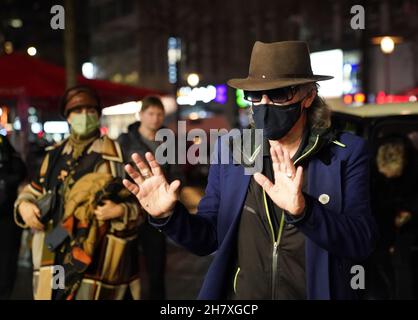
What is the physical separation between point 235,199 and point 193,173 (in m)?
22.6

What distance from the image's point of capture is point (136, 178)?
315 cm

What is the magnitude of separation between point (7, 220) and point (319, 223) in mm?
4447

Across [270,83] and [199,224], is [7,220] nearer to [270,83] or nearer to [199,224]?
[199,224]

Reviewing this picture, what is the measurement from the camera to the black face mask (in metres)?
3.15

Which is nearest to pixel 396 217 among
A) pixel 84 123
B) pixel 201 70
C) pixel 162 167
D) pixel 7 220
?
pixel 162 167

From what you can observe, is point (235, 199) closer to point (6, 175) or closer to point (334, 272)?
point (334, 272)

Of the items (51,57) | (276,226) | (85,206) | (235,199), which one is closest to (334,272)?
(276,226)

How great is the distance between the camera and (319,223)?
2801mm

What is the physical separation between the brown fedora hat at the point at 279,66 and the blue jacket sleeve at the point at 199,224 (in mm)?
383

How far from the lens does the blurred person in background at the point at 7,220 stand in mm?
6668

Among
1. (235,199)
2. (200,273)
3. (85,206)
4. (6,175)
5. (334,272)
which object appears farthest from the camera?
(200,273)

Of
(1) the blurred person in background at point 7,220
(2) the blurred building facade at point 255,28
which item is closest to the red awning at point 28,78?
(1) the blurred person in background at point 7,220

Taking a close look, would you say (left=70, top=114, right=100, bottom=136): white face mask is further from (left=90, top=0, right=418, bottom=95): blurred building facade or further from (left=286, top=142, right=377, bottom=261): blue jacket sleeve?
(left=90, top=0, right=418, bottom=95): blurred building facade

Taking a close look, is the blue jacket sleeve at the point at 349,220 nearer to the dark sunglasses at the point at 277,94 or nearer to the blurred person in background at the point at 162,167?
the dark sunglasses at the point at 277,94
